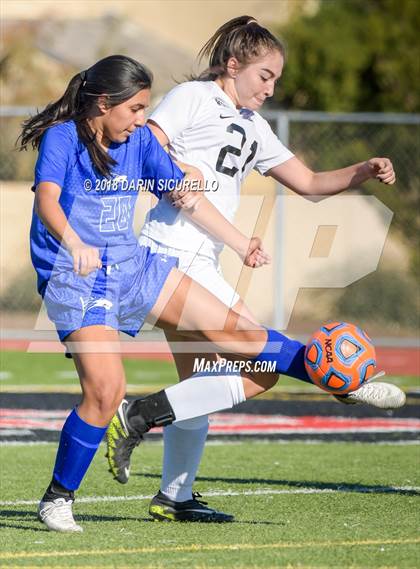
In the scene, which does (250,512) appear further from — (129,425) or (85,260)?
(85,260)

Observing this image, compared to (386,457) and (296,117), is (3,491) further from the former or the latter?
(296,117)

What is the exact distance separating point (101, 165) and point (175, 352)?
105cm

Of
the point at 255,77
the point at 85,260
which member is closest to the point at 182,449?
the point at 85,260

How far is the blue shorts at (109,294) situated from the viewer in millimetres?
5035

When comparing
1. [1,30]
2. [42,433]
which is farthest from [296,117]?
[1,30]

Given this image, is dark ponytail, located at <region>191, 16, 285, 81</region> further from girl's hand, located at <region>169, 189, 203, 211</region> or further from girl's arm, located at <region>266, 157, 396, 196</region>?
girl's hand, located at <region>169, 189, 203, 211</region>

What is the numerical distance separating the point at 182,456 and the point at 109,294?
0.97m

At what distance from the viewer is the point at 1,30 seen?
22531mm

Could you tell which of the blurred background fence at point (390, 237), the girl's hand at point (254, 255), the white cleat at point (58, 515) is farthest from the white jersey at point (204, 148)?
the blurred background fence at point (390, 237)

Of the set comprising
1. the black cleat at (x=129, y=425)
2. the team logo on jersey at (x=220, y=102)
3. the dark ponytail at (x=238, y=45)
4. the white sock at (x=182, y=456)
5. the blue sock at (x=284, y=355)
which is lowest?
the white sock at (x=182, y=456)

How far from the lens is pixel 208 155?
573cm

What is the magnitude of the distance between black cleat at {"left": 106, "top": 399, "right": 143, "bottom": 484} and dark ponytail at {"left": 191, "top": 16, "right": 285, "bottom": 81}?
1.71m

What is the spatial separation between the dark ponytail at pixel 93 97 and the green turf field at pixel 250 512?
1544 mm

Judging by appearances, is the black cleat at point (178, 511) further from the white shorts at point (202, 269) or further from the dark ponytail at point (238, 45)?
the dark ponytail at point (238, 45)
